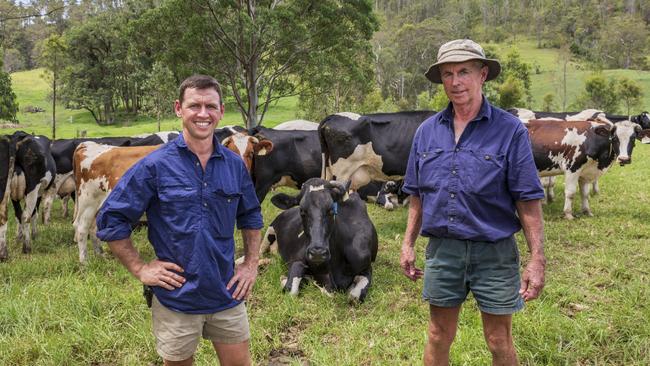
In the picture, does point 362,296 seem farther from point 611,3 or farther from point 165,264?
point 611,3

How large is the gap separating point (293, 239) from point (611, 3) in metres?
105

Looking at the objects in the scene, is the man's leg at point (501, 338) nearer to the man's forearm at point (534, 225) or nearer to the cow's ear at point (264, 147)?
the man's forearm at point (534, 225)

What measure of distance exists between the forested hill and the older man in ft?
24.6

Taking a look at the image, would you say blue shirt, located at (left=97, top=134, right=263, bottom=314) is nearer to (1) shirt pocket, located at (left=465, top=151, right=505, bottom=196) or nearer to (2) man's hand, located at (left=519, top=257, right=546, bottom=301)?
(1) shirt pocket, located at (left=465, top=151, right=505, bottom=196)

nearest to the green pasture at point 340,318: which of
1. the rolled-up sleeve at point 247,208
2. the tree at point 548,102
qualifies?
the rolled-up sleeve at point 247,208

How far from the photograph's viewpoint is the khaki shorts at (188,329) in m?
2.50

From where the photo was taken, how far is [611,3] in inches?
3541

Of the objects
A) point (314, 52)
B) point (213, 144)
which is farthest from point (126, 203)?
point (314, 52)

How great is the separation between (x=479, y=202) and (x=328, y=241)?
2649mm

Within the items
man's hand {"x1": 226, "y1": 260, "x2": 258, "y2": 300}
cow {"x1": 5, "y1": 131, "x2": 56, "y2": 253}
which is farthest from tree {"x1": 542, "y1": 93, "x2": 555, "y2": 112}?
man's hand {"x1": 226, "y1": 260, "x2": 258, "y2": 300}

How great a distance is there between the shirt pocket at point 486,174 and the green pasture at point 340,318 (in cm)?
164

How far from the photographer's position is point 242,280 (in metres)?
2.66

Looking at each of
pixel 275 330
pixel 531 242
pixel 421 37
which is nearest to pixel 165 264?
pixel 531 242

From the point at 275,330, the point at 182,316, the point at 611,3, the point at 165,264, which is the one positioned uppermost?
the point at 611,3
